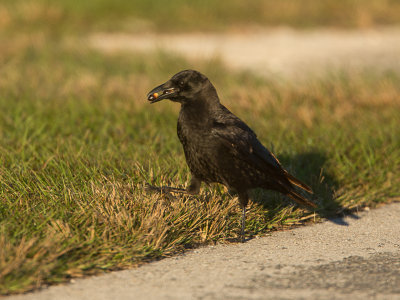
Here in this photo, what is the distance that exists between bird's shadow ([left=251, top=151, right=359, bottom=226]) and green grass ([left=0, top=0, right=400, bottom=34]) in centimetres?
955

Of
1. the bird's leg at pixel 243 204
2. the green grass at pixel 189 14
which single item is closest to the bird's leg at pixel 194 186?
the bird's leg at pixel 243 204

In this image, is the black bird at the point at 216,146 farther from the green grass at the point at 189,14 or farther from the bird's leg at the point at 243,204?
the green grass at the point at 189,14

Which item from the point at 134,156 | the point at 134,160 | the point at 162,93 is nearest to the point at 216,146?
the point at 162,93

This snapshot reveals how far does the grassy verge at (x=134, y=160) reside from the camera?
161 inches

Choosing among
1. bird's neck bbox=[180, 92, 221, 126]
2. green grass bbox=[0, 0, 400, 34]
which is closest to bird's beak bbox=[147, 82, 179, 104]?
bird's neck bbox=[180, 92, 221, 126]

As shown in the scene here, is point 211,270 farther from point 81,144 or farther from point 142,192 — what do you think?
point 81,144

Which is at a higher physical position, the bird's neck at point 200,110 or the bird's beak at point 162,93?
the bird's beak at point 162,93

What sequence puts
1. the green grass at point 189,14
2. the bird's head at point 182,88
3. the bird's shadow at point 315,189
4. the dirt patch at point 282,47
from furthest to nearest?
the green grass at point 189,14 < the dirt patch at point 282,47 < the bird's shadow at point 315,189 < the bird's head at point 182,88

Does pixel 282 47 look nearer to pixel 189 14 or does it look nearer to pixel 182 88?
pixel 189 14

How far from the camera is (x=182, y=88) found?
4762 millimetres

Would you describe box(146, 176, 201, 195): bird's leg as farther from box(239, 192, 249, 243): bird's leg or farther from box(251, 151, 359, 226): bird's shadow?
box(251, 151, 359, 226): bird's shadow

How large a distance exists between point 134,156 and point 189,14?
11.3 metres

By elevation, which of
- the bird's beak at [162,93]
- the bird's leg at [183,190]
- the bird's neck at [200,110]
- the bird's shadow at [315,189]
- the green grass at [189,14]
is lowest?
the bird's shadow at [315,189]

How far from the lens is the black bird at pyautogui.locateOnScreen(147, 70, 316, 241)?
459 centimetres
